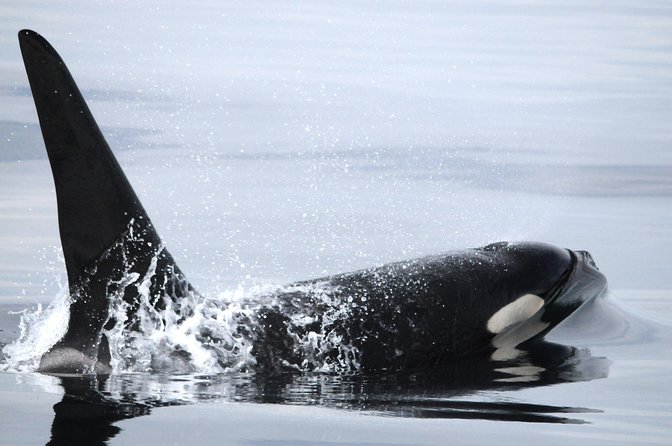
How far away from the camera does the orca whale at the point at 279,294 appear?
7.47 m

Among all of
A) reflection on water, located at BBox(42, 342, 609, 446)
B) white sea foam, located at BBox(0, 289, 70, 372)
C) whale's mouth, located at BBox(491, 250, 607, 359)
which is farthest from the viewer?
whale's mouth, located at BBox(491, 250, 607, 359)

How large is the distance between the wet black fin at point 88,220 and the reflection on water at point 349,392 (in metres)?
0.51

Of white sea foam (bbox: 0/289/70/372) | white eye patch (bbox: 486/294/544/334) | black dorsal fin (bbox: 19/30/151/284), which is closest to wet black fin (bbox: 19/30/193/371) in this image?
black dorsal fin (bbox: 19/30/151/284)

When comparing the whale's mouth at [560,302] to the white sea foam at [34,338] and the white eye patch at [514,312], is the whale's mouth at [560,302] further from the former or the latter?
the white sea foam at [34,338]

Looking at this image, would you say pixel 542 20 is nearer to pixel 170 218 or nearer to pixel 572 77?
pixel 572 77

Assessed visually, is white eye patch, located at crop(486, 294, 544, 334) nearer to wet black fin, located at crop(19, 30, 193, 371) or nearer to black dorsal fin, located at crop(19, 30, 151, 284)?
wet black fin, located at crop(19, 30, 193, 371)

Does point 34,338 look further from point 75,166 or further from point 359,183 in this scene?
point 359,183

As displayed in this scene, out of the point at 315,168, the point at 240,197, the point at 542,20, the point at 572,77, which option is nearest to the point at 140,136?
the point at 315,168

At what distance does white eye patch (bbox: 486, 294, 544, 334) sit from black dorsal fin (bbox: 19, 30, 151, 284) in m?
2.45

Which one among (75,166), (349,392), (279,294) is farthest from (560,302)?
(75,166)

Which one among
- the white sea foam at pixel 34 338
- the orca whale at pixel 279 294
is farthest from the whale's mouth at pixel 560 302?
the white sea foam at pixel 34 338

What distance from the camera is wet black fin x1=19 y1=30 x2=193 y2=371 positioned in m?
7.35

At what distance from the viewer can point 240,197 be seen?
14344 millimetres

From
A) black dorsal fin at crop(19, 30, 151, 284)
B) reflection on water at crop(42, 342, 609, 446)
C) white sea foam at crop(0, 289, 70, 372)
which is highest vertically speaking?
black dorsal fin at crop(19, 30, 151, 284)
